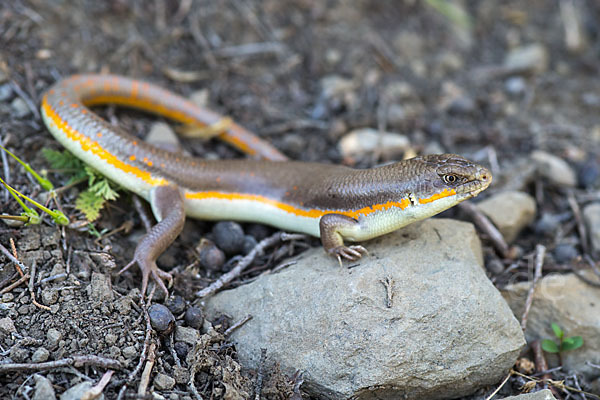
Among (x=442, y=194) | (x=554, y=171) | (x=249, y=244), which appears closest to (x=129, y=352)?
(x=249, y=244)

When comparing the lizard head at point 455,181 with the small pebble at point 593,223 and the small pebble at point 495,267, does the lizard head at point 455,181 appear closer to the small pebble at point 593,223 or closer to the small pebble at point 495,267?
the small pebble at point 495,267

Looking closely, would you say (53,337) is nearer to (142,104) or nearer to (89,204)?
(89,204)

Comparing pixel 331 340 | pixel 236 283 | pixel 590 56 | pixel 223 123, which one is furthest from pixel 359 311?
pixel 590 56

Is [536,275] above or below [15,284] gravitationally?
above

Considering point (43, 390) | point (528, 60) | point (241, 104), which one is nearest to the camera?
point (43, 390)

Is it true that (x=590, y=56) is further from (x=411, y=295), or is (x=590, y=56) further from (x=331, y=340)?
(x=331, y=340)

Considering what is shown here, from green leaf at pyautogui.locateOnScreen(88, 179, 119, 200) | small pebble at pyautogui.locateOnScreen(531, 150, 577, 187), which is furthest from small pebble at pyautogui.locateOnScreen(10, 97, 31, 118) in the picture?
small pebble at pyautogui.locateOnScreen(531, 150, 577, 187)
